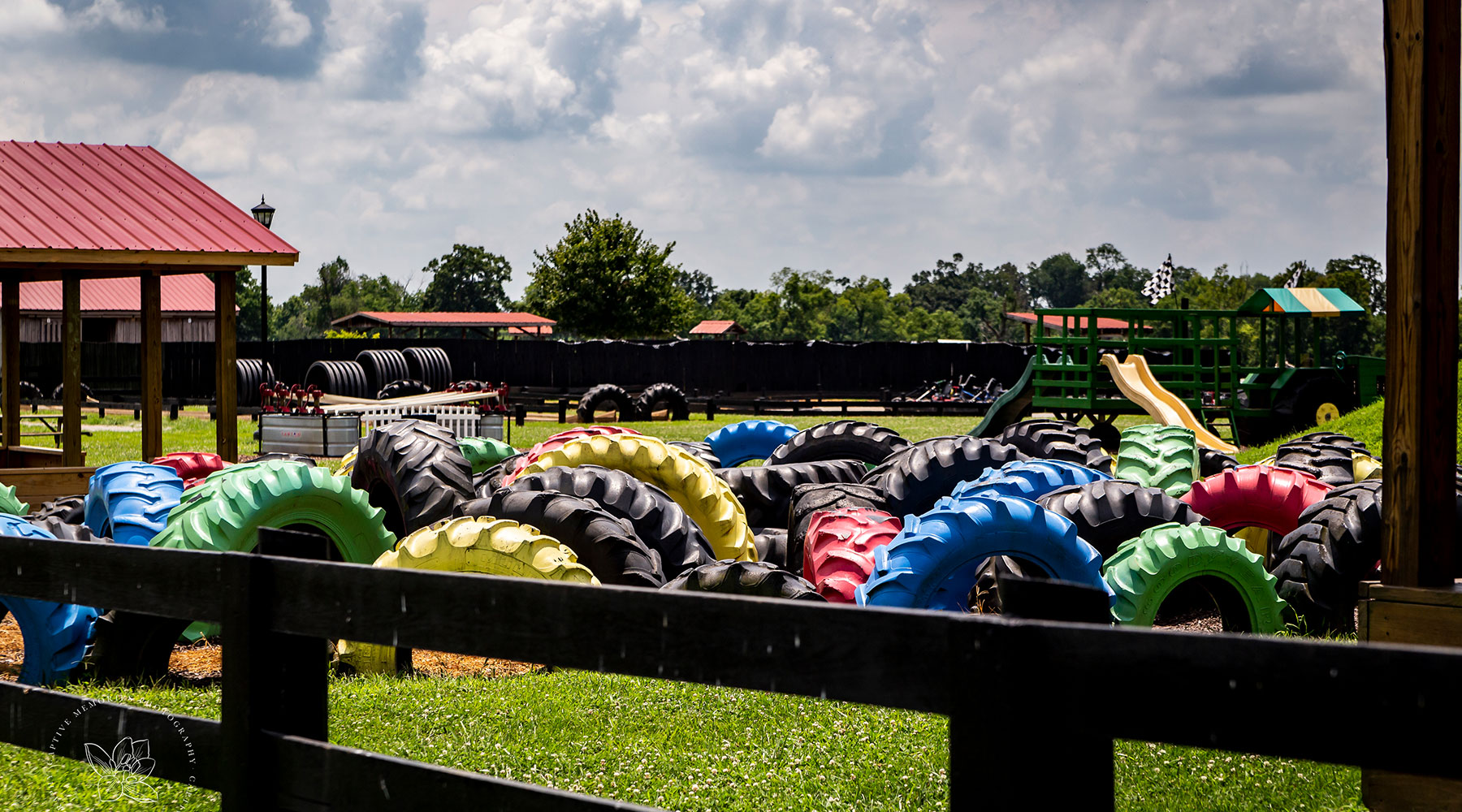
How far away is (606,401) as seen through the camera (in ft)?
105

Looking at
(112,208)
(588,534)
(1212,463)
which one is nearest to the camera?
(588,534)

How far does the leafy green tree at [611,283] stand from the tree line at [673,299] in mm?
45

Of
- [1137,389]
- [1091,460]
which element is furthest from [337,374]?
[1091,460]

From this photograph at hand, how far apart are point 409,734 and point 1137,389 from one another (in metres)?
18.1

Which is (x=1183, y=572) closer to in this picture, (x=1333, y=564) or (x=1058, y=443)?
(x=1333, y=564)

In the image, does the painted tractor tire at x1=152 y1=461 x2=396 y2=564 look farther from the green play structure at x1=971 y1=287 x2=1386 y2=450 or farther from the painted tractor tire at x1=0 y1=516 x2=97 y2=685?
the green play structure at x1=971 y1=287 x2=1386 y2=450

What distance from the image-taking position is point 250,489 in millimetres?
7145

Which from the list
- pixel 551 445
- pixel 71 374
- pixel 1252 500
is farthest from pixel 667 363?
pixel 1252 500

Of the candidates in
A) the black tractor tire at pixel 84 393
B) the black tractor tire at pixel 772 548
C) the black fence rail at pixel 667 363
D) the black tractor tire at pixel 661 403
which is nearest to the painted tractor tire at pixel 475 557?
the black tractor tire at pixel 772 548

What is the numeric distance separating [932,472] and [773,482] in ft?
5.29

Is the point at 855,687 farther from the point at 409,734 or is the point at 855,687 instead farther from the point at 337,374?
the point at 337,374

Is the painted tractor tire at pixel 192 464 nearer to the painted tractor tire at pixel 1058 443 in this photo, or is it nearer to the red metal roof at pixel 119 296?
the painted tractor tire at pixel 1058 443

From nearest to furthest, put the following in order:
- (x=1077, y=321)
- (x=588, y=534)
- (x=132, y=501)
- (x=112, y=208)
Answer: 1. (x=588, y=534)
2. (x=132, y=501)
3. (x=112, y=208)
4. (x=1077, y=321)

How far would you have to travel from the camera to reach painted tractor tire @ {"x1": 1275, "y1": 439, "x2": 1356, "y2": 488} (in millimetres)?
10195
